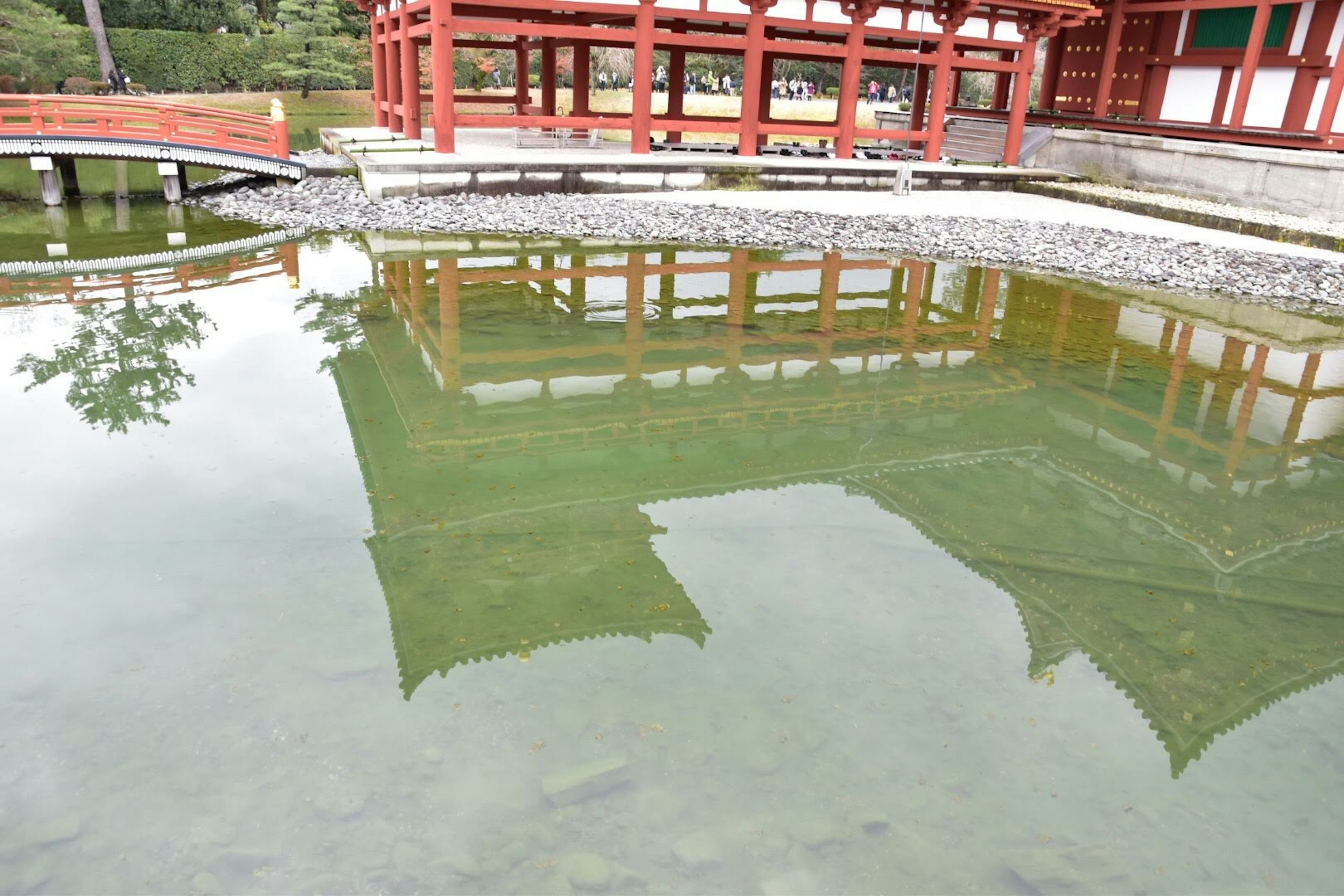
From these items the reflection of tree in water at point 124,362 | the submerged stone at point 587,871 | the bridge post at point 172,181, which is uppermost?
the bridge post at point 172,181

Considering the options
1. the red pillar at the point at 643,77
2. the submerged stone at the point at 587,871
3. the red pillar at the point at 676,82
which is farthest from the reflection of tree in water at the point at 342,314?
the red pillar at the point at 676,82

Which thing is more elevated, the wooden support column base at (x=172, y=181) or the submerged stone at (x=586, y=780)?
the wooden support column base at (x=172, y=181)

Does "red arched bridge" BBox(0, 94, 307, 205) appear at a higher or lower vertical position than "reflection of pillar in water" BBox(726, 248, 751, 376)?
higher

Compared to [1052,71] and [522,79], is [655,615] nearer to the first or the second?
[522,79]

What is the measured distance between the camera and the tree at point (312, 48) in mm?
32250

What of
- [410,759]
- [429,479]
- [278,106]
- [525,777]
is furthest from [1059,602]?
[278,106]

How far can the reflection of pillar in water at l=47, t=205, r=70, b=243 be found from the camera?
13.3m

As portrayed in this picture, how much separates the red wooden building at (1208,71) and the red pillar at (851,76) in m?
5.62

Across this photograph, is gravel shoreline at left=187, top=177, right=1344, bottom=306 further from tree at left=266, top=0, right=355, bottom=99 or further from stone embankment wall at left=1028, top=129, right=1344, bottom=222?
tree at left=266, top=0, right=355, bottom=99

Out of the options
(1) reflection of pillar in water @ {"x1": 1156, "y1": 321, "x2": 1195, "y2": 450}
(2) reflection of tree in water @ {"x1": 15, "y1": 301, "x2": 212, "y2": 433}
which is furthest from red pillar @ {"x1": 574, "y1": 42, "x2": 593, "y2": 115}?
(1) reflection of pillar in water @ {"x1": 1156, "y1": 321, "x2": 1195, "y2": 450}

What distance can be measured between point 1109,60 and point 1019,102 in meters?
3.15

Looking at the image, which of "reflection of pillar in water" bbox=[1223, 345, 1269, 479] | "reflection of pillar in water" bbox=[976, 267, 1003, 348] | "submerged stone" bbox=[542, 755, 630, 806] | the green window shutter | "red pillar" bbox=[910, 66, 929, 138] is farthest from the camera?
"red pillar" bbox=[910, 66, 929, 138]

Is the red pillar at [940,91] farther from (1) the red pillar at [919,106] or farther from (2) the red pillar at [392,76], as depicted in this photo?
(2) the red pillar at [392,76]

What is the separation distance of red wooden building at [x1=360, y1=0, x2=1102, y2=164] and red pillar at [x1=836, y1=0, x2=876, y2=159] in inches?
1.2
